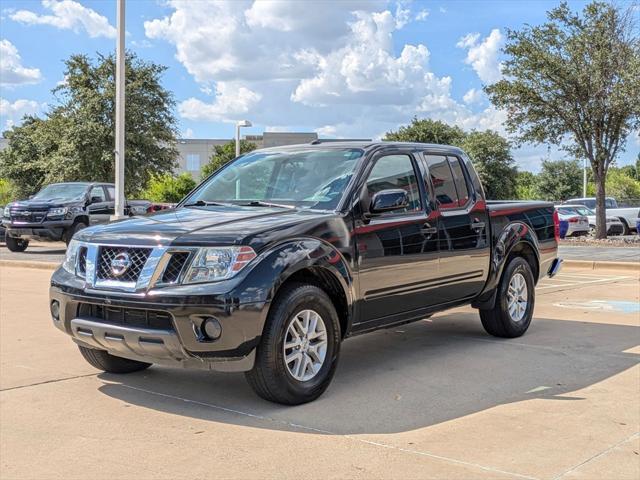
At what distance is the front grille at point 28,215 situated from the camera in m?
18.7

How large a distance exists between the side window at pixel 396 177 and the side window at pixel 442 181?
299 mm

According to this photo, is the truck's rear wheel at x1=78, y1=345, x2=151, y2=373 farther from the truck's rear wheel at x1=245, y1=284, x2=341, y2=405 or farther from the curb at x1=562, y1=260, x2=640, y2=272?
the curb at x1=562, y1=260, x2=640, y2=272

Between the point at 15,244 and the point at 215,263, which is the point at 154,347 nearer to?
the point at 215,263

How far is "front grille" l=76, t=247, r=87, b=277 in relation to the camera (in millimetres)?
4906

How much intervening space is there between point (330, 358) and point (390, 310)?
2.91 ft

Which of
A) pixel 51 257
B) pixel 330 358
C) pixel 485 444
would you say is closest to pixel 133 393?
pixel 330 358

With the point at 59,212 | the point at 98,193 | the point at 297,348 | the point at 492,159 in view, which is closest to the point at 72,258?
the point at 297,348

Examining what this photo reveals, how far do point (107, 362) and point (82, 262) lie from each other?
1.01 metres

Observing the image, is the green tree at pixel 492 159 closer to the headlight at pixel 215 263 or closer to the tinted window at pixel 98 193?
the tinted window at pixel 98 193

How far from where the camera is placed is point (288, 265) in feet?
15.1

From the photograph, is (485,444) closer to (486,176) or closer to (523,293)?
(523,293)

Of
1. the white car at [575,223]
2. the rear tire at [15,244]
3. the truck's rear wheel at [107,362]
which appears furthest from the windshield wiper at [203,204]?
the white car at [575,223]

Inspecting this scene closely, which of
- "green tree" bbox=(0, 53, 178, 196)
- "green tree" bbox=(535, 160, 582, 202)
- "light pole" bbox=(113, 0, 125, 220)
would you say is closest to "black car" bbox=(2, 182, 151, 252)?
"light pole" bbox=(113, 0, 125, 220)

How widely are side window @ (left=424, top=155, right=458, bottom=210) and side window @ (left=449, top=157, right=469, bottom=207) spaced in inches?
2.3
